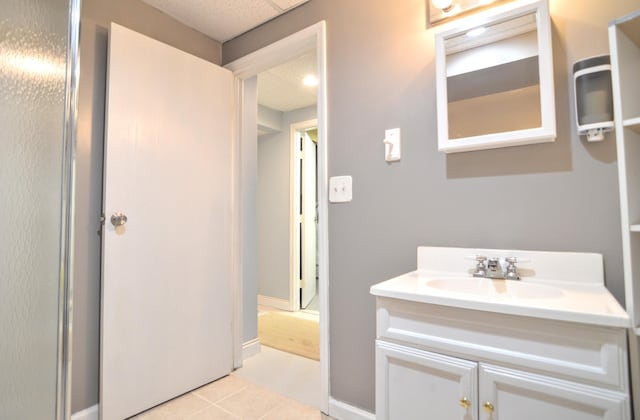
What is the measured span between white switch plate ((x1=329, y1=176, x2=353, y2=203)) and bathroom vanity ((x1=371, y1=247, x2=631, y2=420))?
0.58m

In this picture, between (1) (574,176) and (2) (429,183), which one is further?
(2) (429,183)

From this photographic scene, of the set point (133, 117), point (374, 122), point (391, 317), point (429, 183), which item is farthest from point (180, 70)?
point (391, 317)

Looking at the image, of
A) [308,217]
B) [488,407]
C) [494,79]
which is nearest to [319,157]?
[494,79]

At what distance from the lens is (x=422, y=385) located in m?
0.89

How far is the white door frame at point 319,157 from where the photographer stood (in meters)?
1.59

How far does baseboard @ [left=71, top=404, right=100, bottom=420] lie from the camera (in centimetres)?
144

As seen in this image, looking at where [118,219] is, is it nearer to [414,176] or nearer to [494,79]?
[414,176]

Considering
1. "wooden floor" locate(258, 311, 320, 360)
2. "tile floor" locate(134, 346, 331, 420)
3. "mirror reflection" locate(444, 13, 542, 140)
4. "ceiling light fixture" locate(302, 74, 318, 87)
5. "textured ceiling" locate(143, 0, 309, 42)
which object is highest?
"ceiling light fixture" locate(302, 74, 318, 87)

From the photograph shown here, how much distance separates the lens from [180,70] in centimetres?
178

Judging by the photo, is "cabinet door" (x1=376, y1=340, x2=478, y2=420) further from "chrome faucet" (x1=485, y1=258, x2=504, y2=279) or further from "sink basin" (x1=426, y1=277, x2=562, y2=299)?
"chrome faucet" (x1=485, y1=258, x2=504, y2=279)

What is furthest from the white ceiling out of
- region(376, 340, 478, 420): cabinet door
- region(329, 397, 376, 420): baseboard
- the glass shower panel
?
region(329, 397, 376, 420): baseboard

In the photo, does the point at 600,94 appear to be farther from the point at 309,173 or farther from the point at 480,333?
the point at 309,173

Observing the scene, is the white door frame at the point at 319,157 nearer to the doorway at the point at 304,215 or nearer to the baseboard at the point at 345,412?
the baseboard at the point at 345,412

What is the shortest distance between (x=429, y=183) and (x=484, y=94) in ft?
1.30
